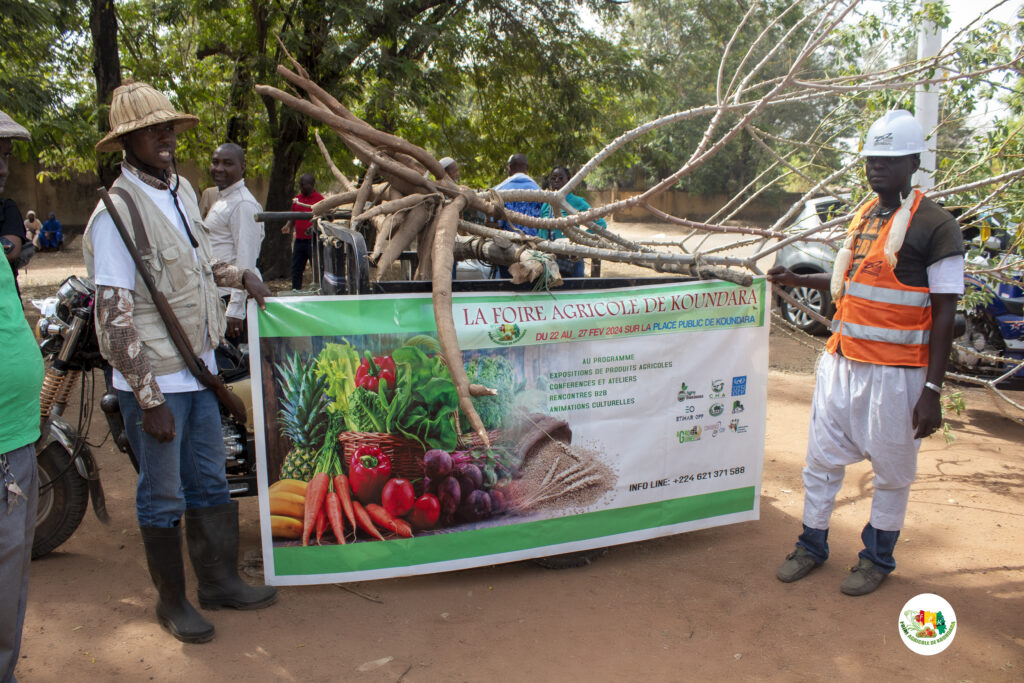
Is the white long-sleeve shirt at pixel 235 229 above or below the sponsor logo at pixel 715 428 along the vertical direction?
above

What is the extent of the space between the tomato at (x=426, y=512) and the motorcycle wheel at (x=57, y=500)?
162 cm

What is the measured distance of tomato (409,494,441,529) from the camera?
346 centimetres

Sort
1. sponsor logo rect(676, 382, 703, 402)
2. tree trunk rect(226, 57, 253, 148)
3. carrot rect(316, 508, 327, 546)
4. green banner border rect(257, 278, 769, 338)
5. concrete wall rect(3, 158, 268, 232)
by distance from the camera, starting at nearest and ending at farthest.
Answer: green banner border rect(257, 278, 769, 338), carrot rect(316, 508, 327, 546), sponsor logo rect(676, 382, 703, 402), tree trunk rect(226, 57, 253, 148), concrete wall rect(3, 158, 268, 232)

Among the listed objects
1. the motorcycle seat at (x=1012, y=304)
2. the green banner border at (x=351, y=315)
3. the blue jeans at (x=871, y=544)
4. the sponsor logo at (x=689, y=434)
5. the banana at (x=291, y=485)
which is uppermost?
the green banner border at (x=351, y=315)

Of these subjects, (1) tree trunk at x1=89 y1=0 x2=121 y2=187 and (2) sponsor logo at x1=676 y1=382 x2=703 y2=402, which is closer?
(2) sponsor logo at x1=676 y1=382 x2=703 y2=402

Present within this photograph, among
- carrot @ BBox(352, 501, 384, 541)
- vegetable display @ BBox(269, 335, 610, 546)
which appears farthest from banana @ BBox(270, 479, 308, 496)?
carrot @ BBox(352, 501, 384, 541)

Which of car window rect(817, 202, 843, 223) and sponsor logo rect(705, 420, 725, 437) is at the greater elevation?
car window rect(817, 202, 843, 223)

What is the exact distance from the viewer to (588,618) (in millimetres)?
3428

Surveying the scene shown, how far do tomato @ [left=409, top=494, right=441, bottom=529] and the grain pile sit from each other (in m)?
0.35

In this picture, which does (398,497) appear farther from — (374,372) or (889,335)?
(889,335)

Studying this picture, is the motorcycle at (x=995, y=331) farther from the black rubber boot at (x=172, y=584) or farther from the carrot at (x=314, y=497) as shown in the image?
the black rubber boot at (x=172, y=584)

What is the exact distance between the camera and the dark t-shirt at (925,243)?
337 centimetres

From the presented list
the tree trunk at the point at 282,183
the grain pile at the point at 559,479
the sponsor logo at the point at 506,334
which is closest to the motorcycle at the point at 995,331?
the grain pile at the point at 559,479

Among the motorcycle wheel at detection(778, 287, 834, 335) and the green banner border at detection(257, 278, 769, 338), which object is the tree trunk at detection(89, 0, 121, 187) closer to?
the green banner border at detection(257, 278, 769, 338)
